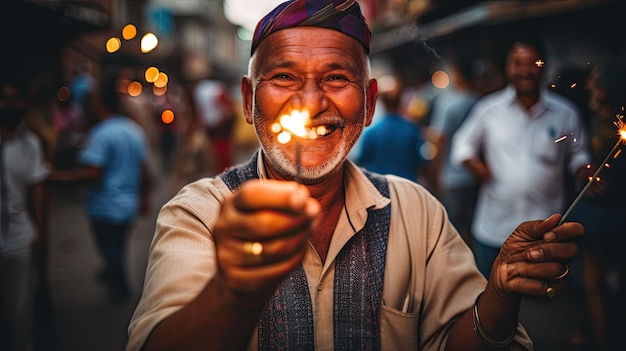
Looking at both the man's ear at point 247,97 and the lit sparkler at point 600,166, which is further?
the man's ear at point 247,97

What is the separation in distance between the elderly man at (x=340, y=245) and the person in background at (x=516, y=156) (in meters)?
1.91

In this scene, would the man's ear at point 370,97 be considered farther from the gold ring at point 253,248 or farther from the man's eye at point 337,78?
the gold ring at point 253,248

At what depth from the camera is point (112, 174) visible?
5.85 m

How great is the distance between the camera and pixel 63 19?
641 centimetres

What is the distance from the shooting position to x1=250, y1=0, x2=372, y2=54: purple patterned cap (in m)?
1.92

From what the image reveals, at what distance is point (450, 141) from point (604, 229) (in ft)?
8.55

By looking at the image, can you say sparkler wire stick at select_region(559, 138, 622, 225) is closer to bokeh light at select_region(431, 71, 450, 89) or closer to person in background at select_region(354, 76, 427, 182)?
person in background at select_region(354, 76, 427, 182)

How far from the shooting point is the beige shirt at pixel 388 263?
171cm

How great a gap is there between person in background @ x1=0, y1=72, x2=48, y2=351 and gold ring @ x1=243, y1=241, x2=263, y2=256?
137 inches

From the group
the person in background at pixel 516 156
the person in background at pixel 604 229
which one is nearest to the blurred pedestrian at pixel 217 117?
the person in background at pixel 516 156

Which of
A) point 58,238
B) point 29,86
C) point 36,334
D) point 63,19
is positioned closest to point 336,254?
point 29,86

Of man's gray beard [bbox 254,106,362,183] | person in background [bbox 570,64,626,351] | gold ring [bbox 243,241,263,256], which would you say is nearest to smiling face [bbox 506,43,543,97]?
person in background [bbox 570,64,626,351]

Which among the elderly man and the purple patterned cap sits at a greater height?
the purple patterned cap

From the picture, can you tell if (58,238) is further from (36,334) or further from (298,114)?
(298,114)
